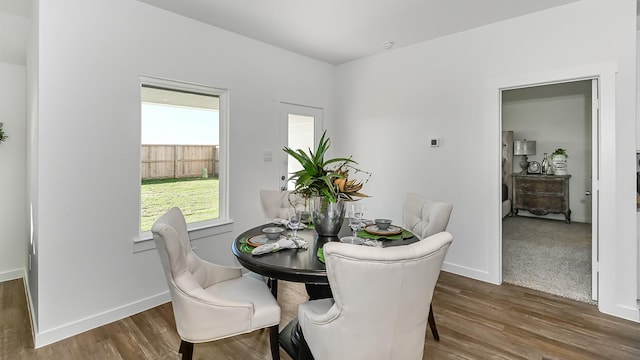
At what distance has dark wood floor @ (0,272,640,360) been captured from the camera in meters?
2.15

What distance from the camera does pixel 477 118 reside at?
3.40 metres

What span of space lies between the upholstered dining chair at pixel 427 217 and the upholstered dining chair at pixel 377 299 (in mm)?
770

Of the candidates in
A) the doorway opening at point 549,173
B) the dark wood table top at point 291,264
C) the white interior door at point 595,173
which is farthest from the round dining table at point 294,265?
the doorway opening at point 549,173

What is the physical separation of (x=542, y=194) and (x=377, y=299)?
274 inches

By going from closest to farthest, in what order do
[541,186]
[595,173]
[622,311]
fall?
[622,311]
[595,173]
[541,186]

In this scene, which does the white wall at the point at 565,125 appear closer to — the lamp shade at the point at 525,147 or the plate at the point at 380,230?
the lamp shade at the point at 525,147

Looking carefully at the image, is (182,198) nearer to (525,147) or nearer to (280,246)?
(280,246)

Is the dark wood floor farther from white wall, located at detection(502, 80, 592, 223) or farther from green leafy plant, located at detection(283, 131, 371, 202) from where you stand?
white wall, located at detection(502, 80, 592, 223)

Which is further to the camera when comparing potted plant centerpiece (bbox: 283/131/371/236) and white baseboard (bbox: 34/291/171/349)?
white baseboard (bbox: 34/291/171/349)

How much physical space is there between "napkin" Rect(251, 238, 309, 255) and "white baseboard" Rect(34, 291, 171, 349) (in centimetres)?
170

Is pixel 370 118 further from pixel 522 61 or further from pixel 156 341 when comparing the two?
pixel 156 341

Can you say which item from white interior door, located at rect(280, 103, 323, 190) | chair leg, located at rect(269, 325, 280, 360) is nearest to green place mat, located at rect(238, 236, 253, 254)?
chair leg, located at rect(269, 325, 280, 360)

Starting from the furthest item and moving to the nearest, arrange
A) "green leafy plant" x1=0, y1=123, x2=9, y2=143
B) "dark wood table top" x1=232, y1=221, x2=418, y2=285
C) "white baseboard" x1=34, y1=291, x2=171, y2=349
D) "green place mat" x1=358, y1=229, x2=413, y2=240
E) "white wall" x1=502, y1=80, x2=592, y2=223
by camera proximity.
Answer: "white wall" x1=502, y1=80, x2=592, y2=223
"green leafy plant" x1=0, y1=123, x2=9, y2=143
"white baseboard" x1=34, y1=291, x2=171, y2=349
"green place mat" x1=358, y1=229, x2=413, y2=240
"dark wood table top" x1=232, y1=221, x2=418, y2=285

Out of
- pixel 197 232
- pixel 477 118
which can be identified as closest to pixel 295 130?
pixel 197 232
